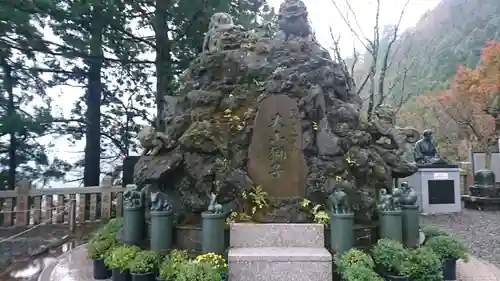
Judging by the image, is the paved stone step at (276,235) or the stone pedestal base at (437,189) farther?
the stone pedestal base at (437,189)

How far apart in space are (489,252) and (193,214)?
5.52 metres

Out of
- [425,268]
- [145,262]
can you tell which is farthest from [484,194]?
[145,262]

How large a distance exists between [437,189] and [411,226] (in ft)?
24.6

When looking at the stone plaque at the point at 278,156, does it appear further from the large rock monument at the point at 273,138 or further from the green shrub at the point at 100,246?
the green shrub at the point at 100,246

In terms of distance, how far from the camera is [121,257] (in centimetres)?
504

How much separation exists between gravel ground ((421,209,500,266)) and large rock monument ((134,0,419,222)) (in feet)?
8.08

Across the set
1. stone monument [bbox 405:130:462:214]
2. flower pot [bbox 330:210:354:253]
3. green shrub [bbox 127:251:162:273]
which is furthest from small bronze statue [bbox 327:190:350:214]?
stone monument [bbox 405:130:462:214]

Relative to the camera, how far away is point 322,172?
5816mm

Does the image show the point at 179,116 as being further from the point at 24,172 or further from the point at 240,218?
the point at 24,172

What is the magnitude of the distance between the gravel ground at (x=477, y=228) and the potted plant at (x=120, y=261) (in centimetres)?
575

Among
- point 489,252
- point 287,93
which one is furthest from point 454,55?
point 287,93

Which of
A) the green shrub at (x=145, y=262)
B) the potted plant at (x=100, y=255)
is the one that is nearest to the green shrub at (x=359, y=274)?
the green shrub at (x=145, y=262)

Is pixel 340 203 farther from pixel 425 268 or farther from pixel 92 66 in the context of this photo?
pixel 92 66

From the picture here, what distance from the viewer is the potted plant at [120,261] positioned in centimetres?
498
